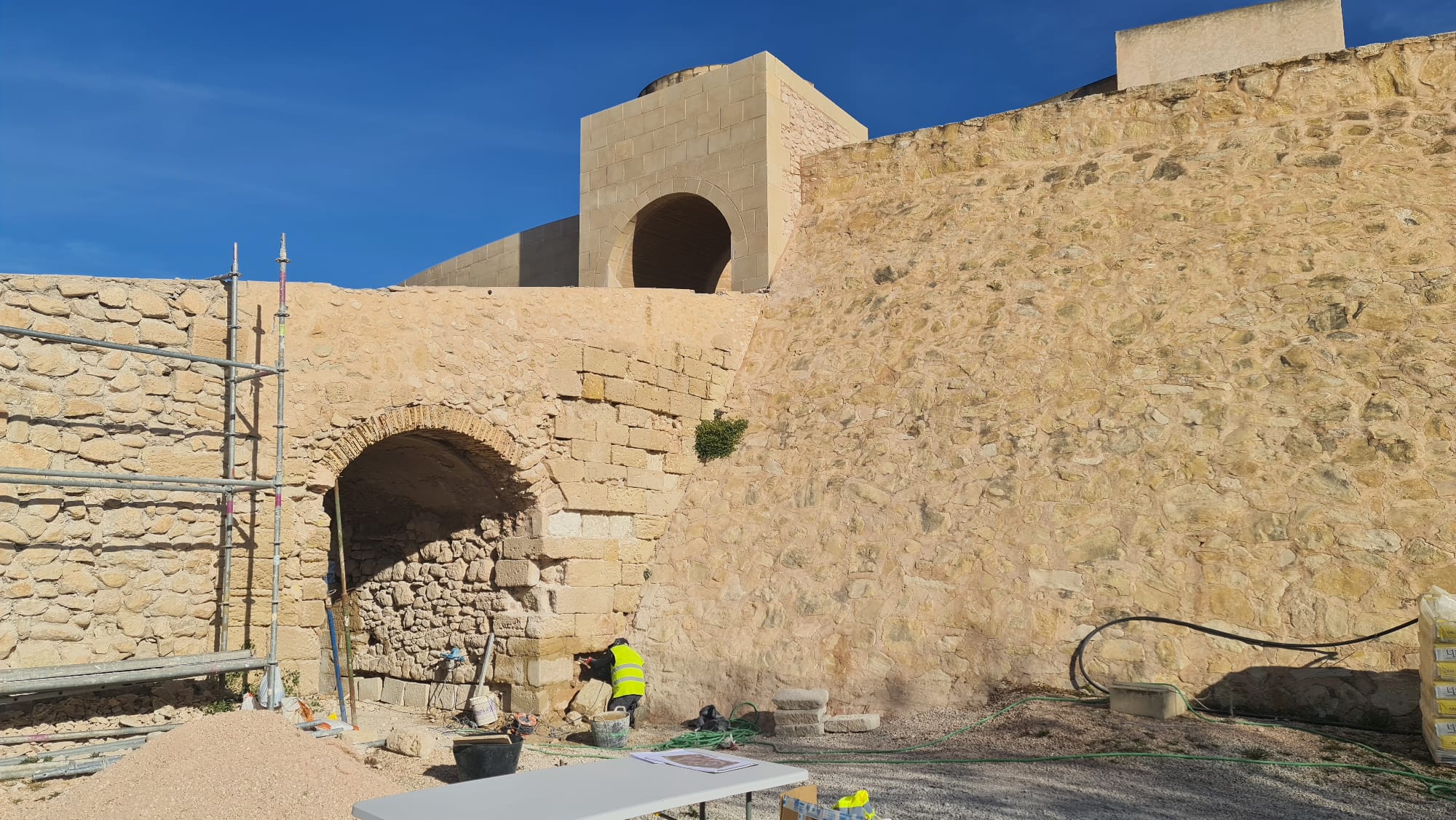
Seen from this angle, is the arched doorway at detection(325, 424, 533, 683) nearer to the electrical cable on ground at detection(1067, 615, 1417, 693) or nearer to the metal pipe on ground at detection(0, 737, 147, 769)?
the metal pipe on ground at detection(0, 737, 147, 769)

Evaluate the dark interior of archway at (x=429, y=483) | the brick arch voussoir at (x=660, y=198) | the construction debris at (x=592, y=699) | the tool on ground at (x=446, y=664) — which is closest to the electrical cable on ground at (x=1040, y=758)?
the construction debris at (x=592, y=699)

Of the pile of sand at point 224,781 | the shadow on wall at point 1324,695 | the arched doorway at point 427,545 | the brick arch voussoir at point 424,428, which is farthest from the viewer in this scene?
the arched doorway at point 427,545

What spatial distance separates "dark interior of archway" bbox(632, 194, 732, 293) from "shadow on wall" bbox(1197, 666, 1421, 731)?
28.1 ft

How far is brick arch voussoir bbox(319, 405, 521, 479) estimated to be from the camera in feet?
26.6

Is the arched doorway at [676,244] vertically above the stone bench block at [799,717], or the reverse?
the arched doorway at [676,244]

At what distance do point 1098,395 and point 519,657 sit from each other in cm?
568

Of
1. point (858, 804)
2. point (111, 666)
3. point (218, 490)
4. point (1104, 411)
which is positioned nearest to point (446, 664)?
point (218, 490)

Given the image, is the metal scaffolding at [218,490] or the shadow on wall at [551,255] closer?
the metal scaffolding at [218,490]

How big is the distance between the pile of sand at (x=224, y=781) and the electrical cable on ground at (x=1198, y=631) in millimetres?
4737

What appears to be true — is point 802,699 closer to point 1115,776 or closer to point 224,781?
point 1115,776

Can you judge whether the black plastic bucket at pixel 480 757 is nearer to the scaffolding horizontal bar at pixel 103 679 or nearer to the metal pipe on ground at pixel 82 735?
the metal pipe on ground at pixel 82 735

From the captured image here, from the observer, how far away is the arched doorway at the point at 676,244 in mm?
13938

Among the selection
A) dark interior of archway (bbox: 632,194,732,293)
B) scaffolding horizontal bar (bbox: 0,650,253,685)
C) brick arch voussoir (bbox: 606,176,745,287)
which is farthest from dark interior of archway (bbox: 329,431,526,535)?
dark interior of archway (bbox: 632,194,732,293)

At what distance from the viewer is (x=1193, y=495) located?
8016mm
